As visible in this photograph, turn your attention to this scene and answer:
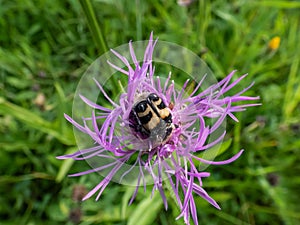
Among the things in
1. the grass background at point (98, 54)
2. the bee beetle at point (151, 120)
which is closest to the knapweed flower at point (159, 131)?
the bee beetle at point (151, 120)

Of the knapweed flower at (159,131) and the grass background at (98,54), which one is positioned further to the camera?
the grass background at (98,54)

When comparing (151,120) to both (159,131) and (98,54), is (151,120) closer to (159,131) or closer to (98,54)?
(159,131)

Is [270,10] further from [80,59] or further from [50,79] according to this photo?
[50,79]

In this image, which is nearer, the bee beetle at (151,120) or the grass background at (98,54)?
the bee beetle at (151,120)

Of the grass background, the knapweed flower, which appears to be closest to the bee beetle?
the knapweed flower

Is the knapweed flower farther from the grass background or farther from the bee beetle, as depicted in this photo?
the grass background

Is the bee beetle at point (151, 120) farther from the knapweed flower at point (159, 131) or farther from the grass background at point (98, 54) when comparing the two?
the grass background at point (98, 54)

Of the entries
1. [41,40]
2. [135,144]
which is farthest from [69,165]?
[41,40]
